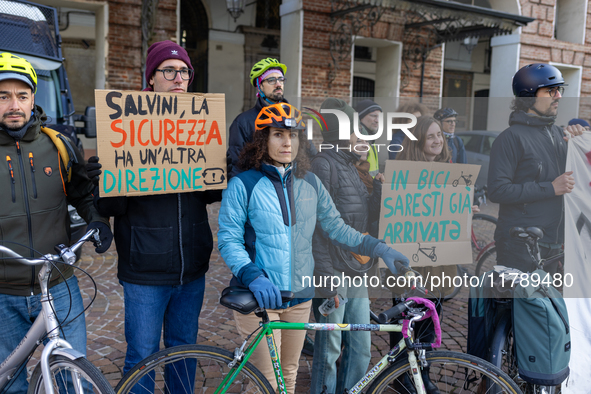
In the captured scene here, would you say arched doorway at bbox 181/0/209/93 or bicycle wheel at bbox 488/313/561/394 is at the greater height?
arched doorway at bbox 181/0/209/93

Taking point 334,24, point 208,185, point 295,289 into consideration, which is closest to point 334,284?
point 295,289

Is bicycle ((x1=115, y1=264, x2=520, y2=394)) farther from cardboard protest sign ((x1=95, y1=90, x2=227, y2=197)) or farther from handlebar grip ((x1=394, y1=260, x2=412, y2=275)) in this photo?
cardboard protest sign ((x1=95, y1=90, x2=227, y2=197))

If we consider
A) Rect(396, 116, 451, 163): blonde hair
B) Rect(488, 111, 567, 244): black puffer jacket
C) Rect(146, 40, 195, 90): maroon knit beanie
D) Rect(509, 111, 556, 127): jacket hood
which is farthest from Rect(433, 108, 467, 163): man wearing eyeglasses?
Rect(146, 40, 195, 90): maroon knit beanie

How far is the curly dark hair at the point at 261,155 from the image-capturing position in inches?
92.4

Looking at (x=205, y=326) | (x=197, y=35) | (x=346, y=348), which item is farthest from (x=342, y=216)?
(x=197, y=35)

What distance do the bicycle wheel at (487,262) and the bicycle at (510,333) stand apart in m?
0.02

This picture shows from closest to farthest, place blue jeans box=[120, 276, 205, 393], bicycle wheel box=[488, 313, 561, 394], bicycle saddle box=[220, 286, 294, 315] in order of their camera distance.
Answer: bicycle saddle box=[220, 286, 294, 315] → blue jeans box=[120, 276, 205, 393] → bicycle wheel box=[488, 313, 561, 394]

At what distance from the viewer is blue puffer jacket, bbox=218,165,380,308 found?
2299 millimetres

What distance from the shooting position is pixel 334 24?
40.0 feet

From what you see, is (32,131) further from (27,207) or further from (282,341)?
(282,341)

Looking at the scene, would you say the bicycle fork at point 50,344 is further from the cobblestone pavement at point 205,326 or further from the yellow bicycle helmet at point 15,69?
the cobblestone pavement at point 205,326

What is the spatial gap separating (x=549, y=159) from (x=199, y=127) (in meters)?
1.83

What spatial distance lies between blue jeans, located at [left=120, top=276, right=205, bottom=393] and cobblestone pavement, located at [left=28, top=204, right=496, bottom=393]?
1058 millimetres

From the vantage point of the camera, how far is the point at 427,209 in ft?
8.71
